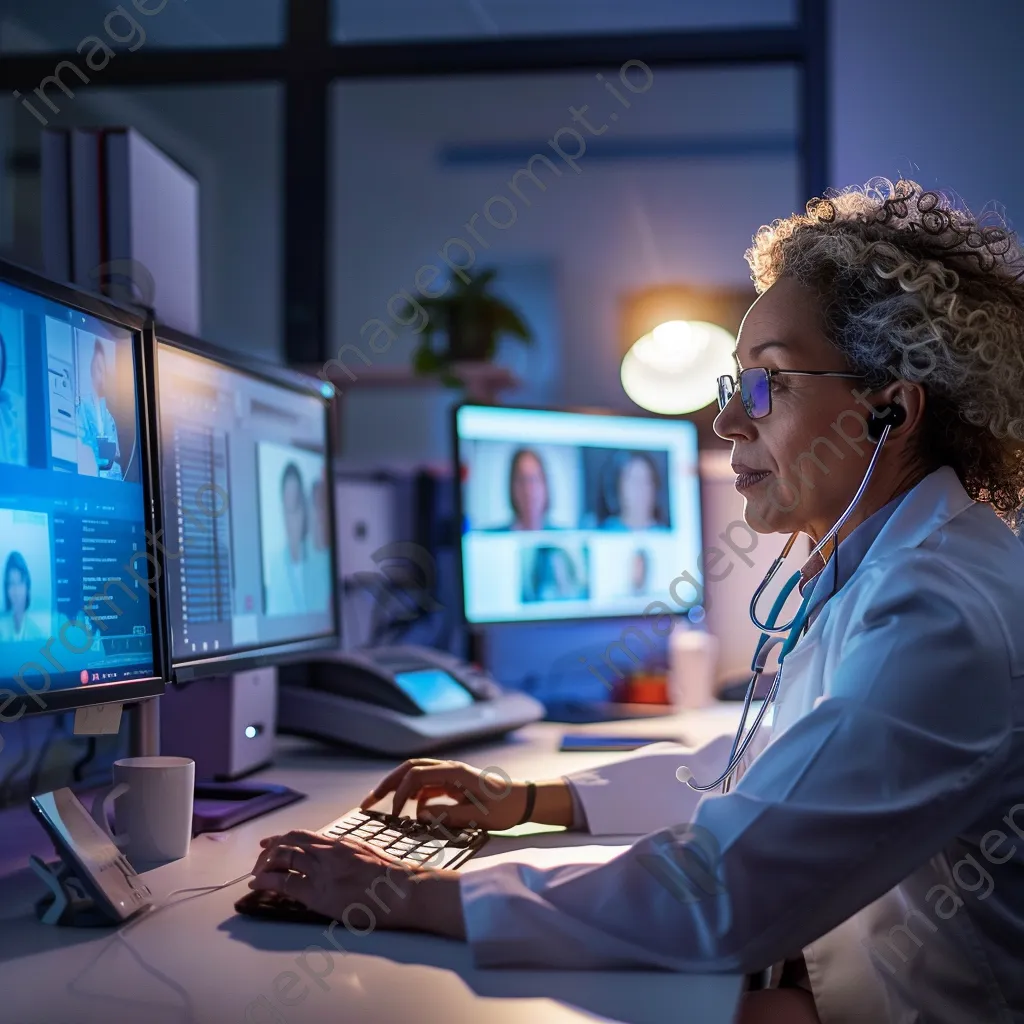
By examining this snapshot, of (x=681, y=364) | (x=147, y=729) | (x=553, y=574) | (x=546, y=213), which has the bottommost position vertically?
(x=147, y=729)

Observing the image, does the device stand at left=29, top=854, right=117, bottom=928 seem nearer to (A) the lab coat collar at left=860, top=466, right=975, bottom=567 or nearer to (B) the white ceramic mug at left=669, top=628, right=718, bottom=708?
(A) the lab coat collar at left=860, top=466, right=975, bottom=567

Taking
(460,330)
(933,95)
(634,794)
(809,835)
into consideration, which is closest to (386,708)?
(634,794)

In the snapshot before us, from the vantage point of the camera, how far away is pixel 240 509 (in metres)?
1.36

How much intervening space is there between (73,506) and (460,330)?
1.97 m

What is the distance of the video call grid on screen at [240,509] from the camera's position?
1201mm

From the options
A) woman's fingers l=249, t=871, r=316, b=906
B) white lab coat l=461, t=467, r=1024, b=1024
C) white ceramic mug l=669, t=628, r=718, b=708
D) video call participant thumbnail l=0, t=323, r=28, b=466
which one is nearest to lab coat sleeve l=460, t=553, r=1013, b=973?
white lab coat l=461, t=467, r=1024, b=1024

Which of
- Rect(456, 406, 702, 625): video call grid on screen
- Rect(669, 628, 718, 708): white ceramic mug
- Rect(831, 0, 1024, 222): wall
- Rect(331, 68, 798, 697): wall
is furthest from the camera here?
Rect(331, 68, 798, 697): wall

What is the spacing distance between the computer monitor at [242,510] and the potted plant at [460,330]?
117 cm

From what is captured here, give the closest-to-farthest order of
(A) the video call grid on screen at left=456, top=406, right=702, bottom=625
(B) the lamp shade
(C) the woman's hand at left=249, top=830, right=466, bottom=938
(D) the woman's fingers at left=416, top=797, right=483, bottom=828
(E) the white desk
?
(E) the white desk < (C) the woman's hand at left=249, top=830, right=466, bottom=938 < (D) the woman's fingers at left=416, top=797, right=483, bottom=828 < (A) the video call grid on screen at left=456, top=406, right=702, bottom=625 < (B) the lamp shade

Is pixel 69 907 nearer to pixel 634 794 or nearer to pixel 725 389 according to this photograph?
pixel 634 794

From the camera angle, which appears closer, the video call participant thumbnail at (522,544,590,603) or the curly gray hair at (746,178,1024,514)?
the curly gray hair at (746,178,1024,514)

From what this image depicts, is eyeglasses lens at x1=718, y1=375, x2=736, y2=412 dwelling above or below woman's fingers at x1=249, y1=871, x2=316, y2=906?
above

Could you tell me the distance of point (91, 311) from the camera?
1028mm

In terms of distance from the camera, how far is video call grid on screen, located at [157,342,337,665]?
120 cm
